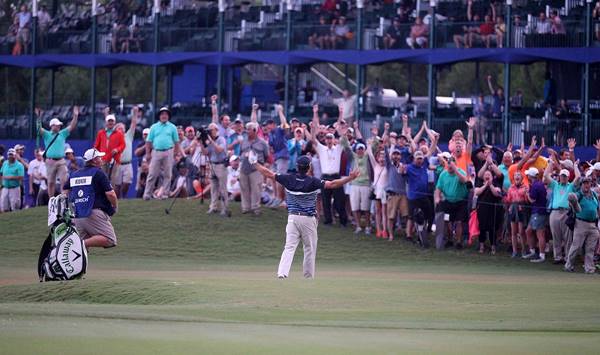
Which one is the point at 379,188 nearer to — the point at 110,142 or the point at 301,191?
the point at 110,142

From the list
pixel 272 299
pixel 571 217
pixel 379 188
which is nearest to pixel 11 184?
pixel 379 188

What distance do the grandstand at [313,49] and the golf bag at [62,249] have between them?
1800 centimetres

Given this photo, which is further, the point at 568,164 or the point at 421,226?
the point at 421,226

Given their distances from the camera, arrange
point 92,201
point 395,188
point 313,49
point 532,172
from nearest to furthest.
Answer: point 92,201
point 532,172
point 395,188
point 313,49

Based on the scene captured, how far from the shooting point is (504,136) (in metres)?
34.5

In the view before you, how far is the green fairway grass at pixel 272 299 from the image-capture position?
494 inches

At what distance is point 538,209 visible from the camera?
24.8 meters

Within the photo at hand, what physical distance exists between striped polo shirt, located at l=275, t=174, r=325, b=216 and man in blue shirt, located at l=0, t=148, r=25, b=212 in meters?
15.6

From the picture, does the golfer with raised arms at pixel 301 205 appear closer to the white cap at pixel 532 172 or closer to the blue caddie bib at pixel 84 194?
the blue caddie bib at pixel 84 194

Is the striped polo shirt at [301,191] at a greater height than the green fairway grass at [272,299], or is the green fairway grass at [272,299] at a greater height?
the striped polo shirt at [301,191]

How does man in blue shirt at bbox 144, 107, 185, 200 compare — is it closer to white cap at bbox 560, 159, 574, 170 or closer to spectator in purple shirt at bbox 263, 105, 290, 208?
spectator in purple shirt at bbox 263, 105, 290, 208

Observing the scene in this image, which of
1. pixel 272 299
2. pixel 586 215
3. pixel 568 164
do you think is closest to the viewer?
pixel 272 299

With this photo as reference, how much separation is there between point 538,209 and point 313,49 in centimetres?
1544

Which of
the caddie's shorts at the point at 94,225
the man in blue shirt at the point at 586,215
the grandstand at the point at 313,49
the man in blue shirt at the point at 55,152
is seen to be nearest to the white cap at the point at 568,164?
the man in blue shirt at the point at 586,215
